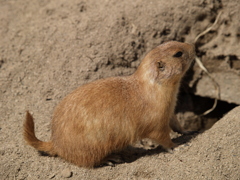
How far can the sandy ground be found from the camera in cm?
376

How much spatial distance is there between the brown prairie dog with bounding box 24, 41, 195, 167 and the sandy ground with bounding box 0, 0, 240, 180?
0.27 m

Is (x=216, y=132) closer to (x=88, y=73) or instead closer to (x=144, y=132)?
(x=144, y=132)

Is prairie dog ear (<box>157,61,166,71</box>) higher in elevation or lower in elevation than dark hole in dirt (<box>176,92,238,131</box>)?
higher

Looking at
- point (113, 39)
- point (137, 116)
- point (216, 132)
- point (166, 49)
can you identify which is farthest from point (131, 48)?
point (216, 132)

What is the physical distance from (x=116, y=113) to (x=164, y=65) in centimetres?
89

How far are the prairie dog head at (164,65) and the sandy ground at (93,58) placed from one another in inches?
38.4

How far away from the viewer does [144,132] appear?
153 inches

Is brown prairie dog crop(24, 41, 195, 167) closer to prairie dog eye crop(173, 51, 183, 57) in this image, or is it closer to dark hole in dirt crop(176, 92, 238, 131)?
prairie dog eye crop(173, 51, 183, 57)

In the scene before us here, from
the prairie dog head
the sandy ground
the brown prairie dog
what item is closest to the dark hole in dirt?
the sandy ground

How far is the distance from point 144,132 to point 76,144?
2.99 ft

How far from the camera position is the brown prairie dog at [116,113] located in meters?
3.58

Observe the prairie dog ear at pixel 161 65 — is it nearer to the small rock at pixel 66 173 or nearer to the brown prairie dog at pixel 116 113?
the brown prairie dog at pixel 116 113

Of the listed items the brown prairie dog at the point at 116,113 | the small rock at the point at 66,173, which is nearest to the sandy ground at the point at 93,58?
the small rock at the point at 66,173

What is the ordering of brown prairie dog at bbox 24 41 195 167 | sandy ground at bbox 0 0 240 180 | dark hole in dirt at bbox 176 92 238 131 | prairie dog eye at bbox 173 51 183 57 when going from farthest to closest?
1. dark hole in dirt at bbox 176 92 238 131
2. prairie dog eye at bbox 173 51 183 57
3. sandy ground at bbox 0 0 240 180
4. brown prairie dog at bbox 24 41 195 167
